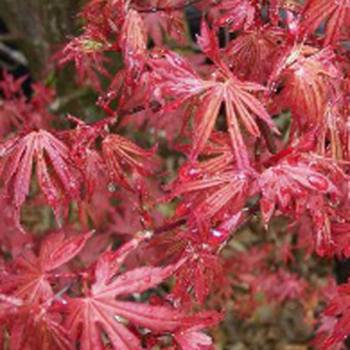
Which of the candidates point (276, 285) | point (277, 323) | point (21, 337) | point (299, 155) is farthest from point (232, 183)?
point (277, 323)

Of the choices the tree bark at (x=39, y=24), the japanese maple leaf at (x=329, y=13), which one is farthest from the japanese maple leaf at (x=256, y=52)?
the tree bark at (x=39, y=24)

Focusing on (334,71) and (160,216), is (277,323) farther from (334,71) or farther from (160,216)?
(334,71)

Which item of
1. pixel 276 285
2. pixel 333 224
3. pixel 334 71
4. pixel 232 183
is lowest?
pixel 276 285

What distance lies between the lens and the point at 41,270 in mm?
946

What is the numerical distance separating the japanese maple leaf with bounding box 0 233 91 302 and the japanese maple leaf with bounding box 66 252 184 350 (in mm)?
65

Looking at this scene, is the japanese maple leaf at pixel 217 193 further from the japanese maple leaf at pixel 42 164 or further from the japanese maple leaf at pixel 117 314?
the japanese maple leaf at pixel 42 164

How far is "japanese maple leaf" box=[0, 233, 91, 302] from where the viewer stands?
912 mm

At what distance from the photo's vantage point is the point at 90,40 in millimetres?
1241

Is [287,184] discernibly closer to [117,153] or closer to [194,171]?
[194,171]

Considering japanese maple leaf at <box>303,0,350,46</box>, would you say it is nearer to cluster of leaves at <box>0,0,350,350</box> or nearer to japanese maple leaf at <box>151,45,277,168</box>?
cluster of leaves at <box>0,0,350,350</box>

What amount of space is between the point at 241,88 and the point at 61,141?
402 mm

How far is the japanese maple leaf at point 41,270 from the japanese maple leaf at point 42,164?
14 centimetres

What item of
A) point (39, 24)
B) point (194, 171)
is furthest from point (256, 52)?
point (39, 24)

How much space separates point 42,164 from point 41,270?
0.85ft
